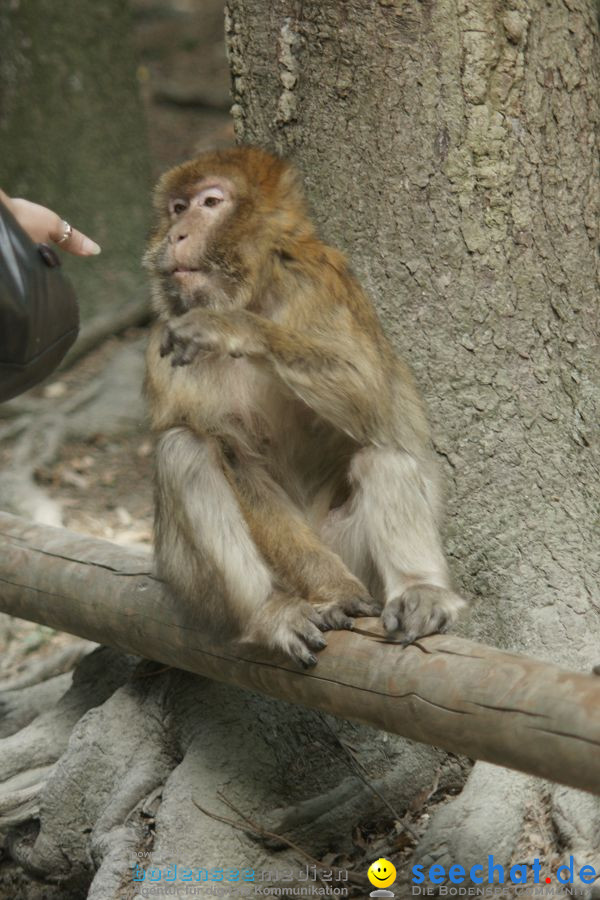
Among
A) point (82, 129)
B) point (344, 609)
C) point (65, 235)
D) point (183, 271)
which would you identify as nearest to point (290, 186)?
point (183, 271)

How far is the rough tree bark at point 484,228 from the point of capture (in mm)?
4617

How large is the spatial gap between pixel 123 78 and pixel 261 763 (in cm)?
680

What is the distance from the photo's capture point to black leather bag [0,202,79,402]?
3.21 m

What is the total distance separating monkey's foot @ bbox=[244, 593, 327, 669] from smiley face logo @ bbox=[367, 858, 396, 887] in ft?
3.11

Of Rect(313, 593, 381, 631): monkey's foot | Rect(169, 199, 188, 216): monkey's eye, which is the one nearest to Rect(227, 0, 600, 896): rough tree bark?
Rect(169, 199, 188, 216): monkey's eye

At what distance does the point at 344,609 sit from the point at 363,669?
16.6 inches

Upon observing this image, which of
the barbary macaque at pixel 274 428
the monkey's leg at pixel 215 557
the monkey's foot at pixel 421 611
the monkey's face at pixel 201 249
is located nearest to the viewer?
the monkey's foot at pixel 421 611

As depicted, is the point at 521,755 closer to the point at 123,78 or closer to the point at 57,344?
the point at 57,344

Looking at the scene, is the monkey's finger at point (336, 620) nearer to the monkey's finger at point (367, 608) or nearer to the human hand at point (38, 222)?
the monkey's finger at point (367, 608)

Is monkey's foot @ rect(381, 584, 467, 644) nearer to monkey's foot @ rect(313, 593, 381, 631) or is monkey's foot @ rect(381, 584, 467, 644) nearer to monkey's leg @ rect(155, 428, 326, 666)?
monkey's foot @ rect(313, 593, 381, 631)

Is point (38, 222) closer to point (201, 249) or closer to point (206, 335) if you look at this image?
point (206, 335)

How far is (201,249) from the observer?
4.60 meters

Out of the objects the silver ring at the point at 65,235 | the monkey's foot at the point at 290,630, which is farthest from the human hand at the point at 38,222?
the monkey's foot at the point at 290,630

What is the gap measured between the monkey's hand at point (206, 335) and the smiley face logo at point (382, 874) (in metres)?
1.97
